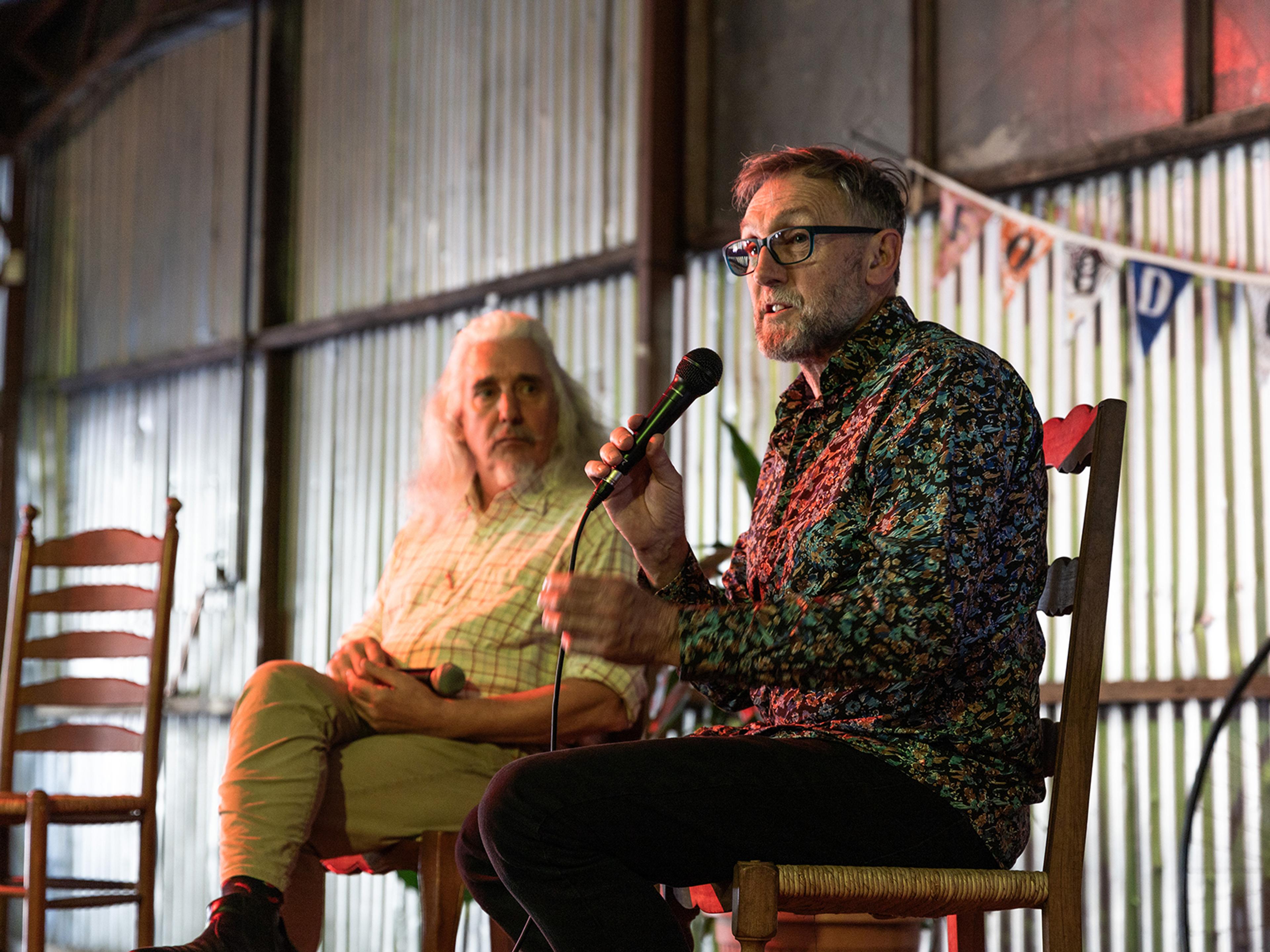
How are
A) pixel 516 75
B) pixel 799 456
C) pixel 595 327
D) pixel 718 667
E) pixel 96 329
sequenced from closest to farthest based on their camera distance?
1. pixel 718 667
2. pixel 799 456
3. pixel 595 327
4. pixel 516 75
5. pixel 96 329

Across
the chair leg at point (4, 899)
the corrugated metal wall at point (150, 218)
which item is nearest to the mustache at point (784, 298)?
the corrugated metal wall at point (150, 218)

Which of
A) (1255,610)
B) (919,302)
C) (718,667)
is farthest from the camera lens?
(919,302)

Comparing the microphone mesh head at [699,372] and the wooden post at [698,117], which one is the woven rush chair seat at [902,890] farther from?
the wooden post at [698,117]

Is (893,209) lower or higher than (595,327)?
lower

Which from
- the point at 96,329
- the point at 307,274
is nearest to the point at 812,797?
the point at 307,274

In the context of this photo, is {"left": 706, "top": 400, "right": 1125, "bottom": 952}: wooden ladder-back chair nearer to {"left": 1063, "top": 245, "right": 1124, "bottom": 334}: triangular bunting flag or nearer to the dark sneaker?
the dark sneaker

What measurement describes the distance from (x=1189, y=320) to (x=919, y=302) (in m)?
0.78

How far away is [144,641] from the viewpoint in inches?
A: 131

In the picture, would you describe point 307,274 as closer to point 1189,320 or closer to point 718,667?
point 1189,320

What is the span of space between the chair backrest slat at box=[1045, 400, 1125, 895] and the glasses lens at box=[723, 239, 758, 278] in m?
0.49

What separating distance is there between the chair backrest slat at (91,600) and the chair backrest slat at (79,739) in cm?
27

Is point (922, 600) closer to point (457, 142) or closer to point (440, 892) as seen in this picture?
point (440, 892)

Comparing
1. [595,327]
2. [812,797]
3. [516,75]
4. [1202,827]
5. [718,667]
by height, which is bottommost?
[1202,827]

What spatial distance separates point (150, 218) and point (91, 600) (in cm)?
359
